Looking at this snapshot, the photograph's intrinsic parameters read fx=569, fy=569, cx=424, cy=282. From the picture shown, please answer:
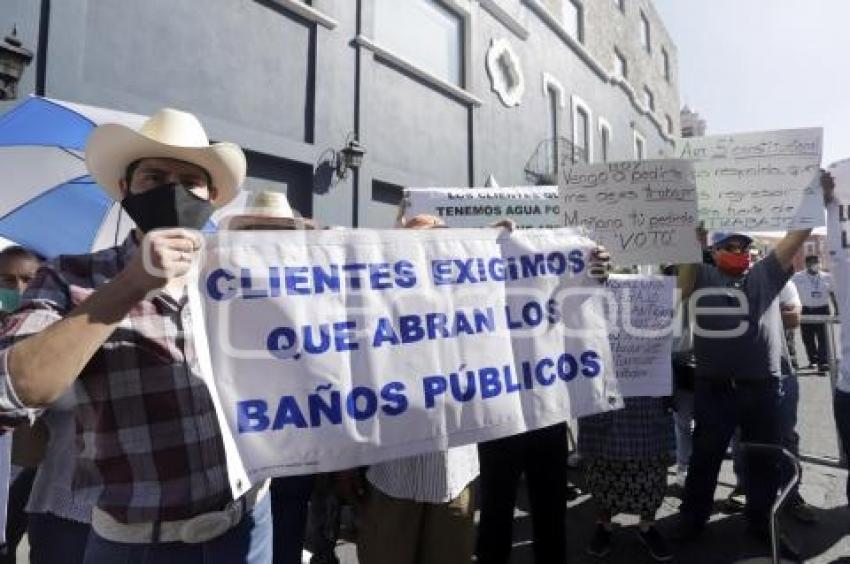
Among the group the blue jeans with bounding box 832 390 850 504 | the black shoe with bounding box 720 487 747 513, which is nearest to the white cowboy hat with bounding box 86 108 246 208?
the blue jeans with bounding box 832 390 850 504

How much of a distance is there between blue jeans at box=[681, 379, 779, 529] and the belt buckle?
325 cm

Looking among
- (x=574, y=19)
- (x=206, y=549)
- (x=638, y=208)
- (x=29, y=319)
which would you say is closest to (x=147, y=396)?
(x=29, y=319)

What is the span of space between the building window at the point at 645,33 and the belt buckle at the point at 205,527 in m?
25.7

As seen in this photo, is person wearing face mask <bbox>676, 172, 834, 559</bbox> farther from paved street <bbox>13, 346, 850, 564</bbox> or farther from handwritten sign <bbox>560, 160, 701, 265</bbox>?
handwritten sign <bbox>560, 160, 701, 265</bbox>

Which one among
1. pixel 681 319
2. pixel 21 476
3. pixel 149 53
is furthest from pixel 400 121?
pixel 21 476

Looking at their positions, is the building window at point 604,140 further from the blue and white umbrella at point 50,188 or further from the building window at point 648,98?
the blue and white umbrella at point 50,188

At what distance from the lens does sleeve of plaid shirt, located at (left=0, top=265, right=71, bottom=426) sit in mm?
1150

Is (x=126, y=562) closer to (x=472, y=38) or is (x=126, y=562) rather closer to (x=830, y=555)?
(x=830, y=555)

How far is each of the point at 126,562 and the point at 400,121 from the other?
863 cm

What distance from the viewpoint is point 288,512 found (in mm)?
2459

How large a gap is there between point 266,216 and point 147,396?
5.00ft

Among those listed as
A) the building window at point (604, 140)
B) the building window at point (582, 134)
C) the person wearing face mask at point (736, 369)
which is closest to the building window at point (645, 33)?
the building window at point (604, 140)

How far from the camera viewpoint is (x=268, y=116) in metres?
7.35

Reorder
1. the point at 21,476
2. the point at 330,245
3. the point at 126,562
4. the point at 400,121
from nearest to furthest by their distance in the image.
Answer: the point at 126,562
the point at 330,245
the point at 21,476
the point at 400,121
